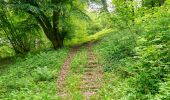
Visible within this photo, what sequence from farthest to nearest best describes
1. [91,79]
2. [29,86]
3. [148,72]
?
[91,79]
[29,86]
[148,72]

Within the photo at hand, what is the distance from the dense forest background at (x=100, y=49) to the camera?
8336 millimetres

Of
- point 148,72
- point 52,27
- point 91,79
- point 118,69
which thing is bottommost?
point 91,79

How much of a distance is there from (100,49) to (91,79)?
842 cm

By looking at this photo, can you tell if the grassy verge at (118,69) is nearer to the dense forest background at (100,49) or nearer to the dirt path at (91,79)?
the dense forest background at (100,49)

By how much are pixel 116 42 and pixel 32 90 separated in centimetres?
690

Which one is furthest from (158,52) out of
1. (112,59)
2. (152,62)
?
(112,59)

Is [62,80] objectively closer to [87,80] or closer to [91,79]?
[87,80]

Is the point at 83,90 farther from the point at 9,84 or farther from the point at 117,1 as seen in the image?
the point at 117,1

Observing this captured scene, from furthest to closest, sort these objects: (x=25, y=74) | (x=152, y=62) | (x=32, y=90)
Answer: (x=25, y=74)
(x=32, y=90)
(x=152, y=62)

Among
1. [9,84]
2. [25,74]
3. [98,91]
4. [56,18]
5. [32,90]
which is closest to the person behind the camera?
[98,91]

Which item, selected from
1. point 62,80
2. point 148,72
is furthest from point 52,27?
point 148,72

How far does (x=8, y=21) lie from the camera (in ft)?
85.9

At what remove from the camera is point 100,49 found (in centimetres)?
2088

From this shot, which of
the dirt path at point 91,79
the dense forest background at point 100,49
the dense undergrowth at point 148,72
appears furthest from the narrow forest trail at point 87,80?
the dense undergrowth at point 148,72
